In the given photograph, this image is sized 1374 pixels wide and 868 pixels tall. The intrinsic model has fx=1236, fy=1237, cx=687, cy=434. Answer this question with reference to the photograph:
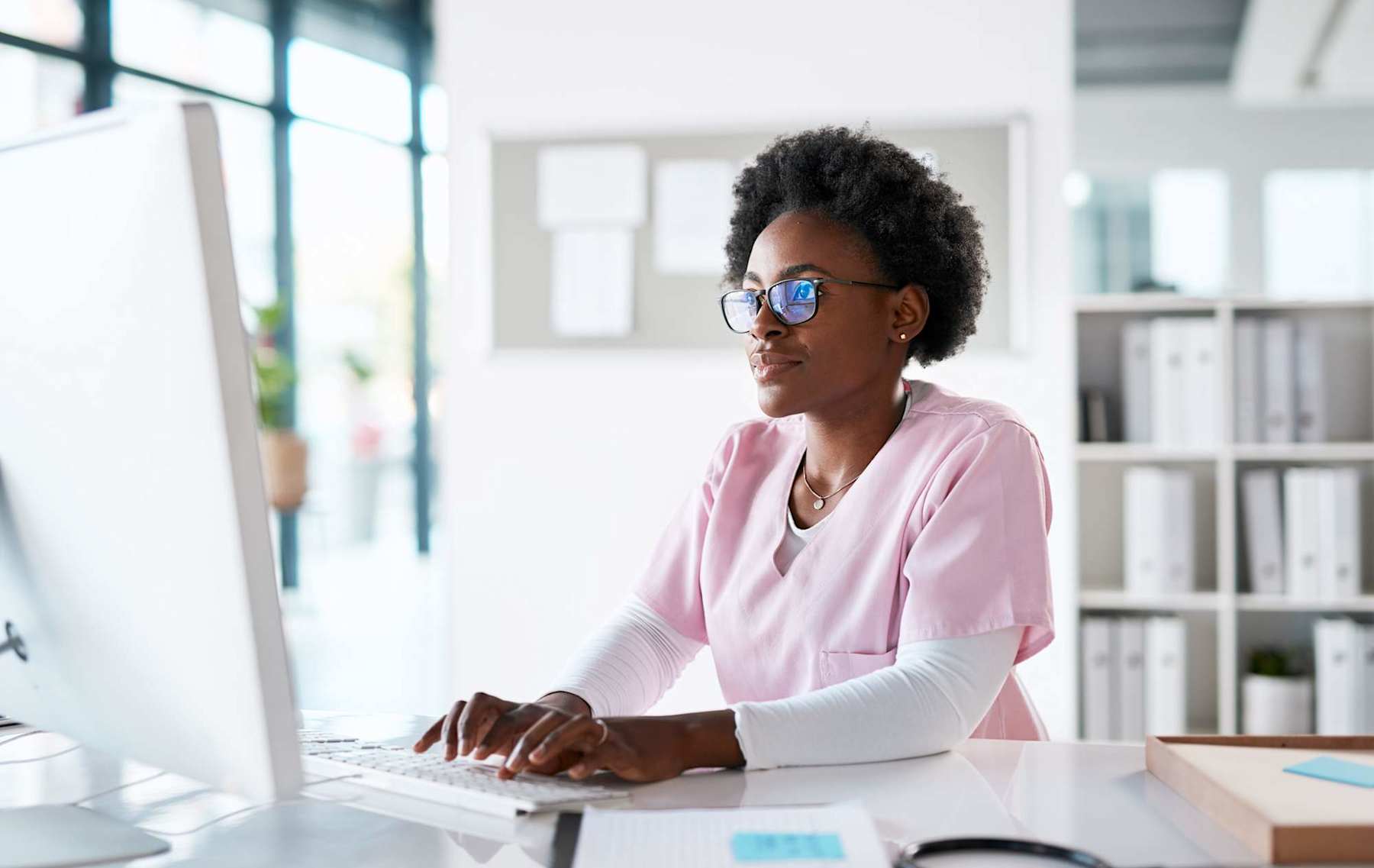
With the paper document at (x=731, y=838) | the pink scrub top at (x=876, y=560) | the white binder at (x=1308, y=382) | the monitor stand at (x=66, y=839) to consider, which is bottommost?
the monitor stand at (x=66, y=839)

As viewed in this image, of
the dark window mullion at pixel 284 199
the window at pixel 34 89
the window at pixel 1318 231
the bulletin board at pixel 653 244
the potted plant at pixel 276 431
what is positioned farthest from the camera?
the dark window mullion at pixel 284 199

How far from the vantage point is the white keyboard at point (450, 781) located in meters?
0.99

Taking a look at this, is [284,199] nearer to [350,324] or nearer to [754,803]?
[350,324]

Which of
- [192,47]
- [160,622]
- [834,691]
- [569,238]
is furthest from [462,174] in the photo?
[192,47]

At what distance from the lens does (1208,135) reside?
12.5 feet

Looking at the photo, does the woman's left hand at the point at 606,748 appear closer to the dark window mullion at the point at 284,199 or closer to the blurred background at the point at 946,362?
the blurred background at the point at 946,362

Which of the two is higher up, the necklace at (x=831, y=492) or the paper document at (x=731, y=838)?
the necklace at (x=831, y=492)

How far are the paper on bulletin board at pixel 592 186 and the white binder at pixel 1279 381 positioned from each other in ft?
5.28

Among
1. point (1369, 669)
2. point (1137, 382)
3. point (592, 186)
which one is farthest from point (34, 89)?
point (1369, 669)

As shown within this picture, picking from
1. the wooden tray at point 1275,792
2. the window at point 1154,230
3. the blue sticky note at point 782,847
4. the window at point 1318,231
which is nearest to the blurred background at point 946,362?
the window at point 1318,231

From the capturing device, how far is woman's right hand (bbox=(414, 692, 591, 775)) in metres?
1.09

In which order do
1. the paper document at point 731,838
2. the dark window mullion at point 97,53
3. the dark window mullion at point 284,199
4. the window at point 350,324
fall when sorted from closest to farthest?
the paper document at point 731,838
the dark window mullion at point 97,53
the dark window mullion at point 284,199
the window at point 350,324

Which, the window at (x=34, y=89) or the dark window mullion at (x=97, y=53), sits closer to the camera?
the window at (x=34, y=89)

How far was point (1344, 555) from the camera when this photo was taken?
3.06 metres
